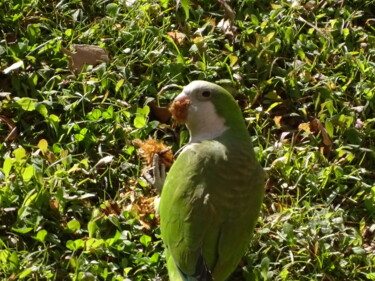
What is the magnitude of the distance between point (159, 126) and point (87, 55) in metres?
0.59

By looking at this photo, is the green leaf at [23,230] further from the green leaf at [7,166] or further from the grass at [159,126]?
the green leaf at [7,166]

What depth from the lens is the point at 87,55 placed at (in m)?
4.52

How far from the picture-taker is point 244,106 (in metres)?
4.51

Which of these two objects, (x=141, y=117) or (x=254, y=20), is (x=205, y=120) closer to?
(x=141, y=117)

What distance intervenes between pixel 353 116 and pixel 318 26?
76cm

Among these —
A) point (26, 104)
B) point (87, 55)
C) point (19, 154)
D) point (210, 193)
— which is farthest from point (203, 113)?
point (87, 55)

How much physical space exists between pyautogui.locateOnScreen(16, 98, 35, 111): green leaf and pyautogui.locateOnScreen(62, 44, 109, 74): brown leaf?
430 millimetres

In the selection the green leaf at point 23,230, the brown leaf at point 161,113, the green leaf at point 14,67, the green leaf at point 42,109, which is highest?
the green leaf at point 14,67

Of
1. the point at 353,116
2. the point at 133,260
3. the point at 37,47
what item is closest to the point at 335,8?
the point at 353,116

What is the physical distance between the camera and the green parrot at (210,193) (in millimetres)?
3240

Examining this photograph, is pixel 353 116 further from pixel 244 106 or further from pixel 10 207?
pixel 10 207

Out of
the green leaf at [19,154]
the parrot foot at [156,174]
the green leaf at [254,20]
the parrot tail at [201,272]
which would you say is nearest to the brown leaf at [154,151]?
the parrot foot at [156,174]

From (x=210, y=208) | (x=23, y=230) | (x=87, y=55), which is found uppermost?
(x=87, y=55)

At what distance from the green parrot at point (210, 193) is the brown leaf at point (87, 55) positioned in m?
1.04
